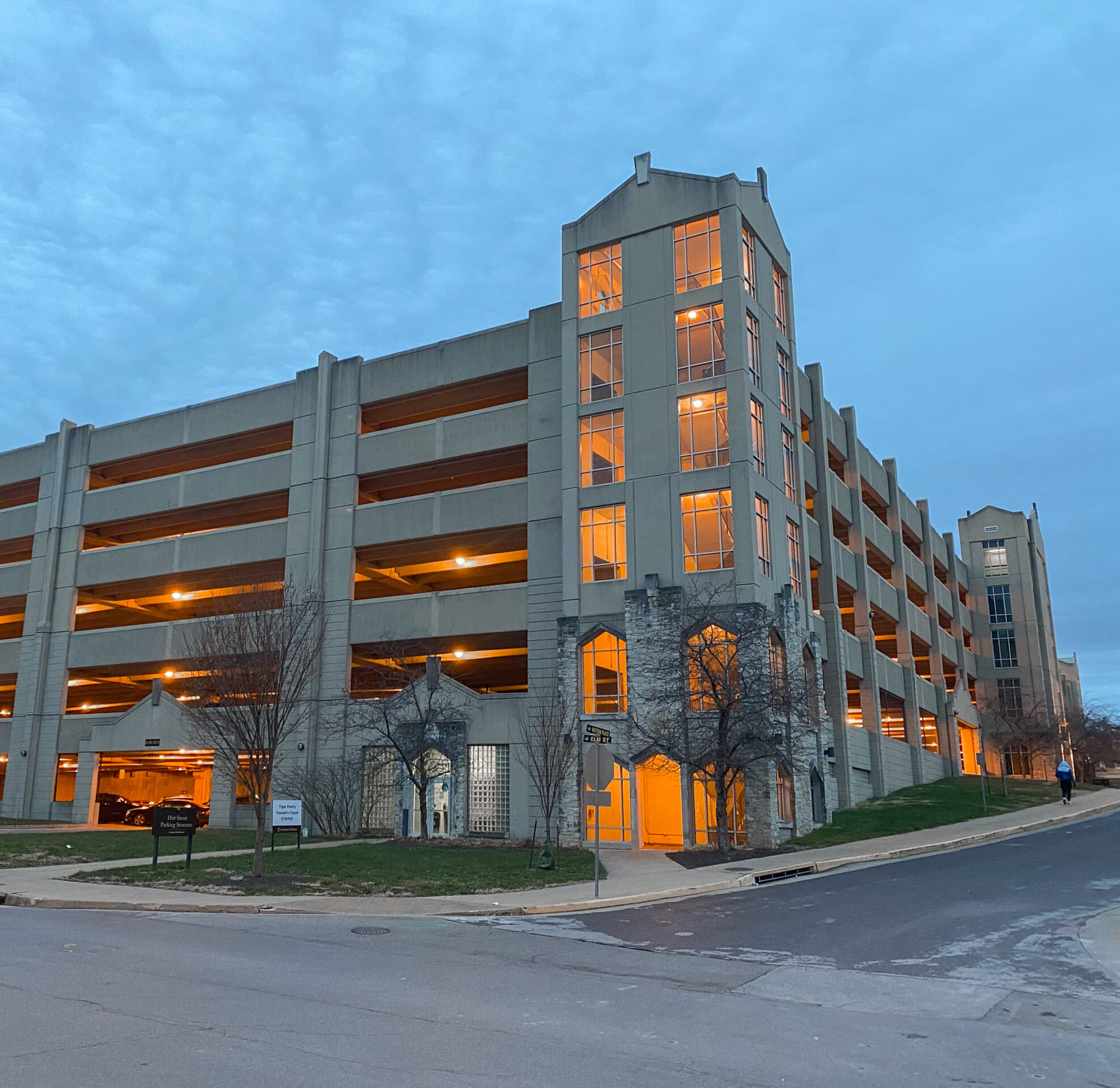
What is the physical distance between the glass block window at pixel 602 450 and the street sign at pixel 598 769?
1689 cm

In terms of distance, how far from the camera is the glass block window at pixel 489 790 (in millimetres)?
34250

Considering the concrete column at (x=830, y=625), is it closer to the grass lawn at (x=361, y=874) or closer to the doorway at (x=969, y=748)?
the grass lawn at (x=361, y=874)

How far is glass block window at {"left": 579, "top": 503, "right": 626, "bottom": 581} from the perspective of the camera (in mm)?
34062

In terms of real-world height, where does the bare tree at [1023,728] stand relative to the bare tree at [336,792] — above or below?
above

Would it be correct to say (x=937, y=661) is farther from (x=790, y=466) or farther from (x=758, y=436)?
(x=758, y=436)

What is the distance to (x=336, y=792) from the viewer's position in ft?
121

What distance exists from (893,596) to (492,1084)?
50104 millimetres

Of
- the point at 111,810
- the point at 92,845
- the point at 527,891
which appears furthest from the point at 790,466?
the point at 111,810

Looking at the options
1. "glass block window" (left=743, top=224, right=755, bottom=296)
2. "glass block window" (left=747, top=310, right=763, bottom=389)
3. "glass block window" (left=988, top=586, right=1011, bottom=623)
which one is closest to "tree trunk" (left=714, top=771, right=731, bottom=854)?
"glass block window" (left=747, top=310, right=763, bottom=389)

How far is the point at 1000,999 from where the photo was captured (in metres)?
9.80

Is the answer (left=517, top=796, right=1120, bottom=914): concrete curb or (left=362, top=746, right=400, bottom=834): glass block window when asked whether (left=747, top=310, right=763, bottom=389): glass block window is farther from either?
(left=362, top=746, right=400, bottom=834): glass block window

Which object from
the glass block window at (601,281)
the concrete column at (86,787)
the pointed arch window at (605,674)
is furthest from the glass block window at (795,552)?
the concrete column at (86,787)

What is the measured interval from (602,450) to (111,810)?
88.5 feet

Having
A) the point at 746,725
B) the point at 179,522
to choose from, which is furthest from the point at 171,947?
the point at 179,522
